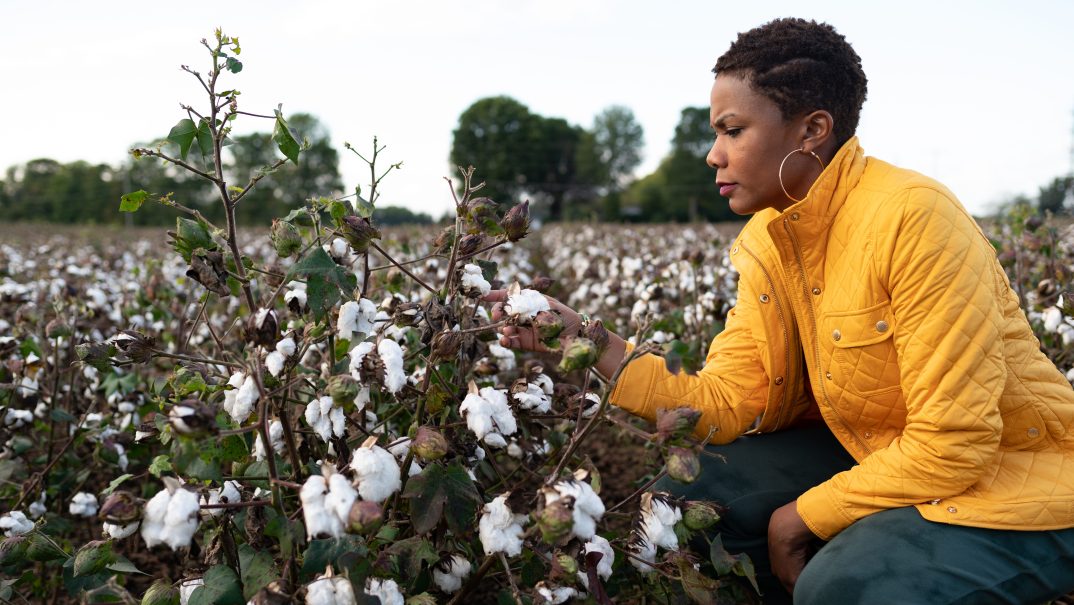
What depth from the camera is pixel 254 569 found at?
1234mm

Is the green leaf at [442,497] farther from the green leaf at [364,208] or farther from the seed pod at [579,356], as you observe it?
the green leaf at [364,208]

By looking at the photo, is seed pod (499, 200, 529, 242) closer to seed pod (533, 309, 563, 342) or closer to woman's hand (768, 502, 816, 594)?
seed pod (533, 309, 563, 342)

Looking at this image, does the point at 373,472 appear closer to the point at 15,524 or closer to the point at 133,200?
the point at 133,200

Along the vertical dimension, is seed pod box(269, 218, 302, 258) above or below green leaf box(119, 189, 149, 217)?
below

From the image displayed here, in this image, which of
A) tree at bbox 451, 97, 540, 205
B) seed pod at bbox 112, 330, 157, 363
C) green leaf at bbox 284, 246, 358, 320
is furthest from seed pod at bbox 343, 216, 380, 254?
tree at bbox 451, 97, 540, 205

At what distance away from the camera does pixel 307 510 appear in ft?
3.40

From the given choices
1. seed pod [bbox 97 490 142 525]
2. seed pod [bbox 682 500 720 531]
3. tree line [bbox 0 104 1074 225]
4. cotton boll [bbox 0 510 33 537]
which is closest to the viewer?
seed pod [bbox 97 490 142 525]

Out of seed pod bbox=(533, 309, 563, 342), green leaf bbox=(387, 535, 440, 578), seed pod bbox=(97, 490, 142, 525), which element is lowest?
green leaf bbox=(387, 535, 440, 578)

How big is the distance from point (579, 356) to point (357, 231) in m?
0.48

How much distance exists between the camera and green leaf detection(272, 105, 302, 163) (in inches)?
55.5

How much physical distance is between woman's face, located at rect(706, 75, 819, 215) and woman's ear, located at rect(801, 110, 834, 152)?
0.05 ft

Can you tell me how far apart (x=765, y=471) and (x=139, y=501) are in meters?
1.43

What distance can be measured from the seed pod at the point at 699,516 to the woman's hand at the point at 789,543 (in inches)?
16.7

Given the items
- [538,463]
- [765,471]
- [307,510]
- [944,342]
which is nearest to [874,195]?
[944,342]
